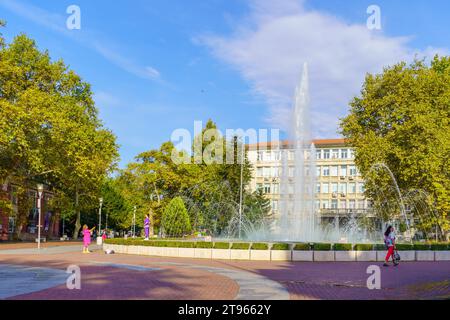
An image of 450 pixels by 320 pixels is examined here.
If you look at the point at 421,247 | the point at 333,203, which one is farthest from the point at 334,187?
the point at 421,247

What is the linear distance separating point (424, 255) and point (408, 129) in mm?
19930

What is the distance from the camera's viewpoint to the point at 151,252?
27469 millimetres

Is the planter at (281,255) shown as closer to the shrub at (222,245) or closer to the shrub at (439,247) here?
the shrub at (222,245)

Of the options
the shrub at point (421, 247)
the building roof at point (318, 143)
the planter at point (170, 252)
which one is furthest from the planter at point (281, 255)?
the building roof at point (318, 143)

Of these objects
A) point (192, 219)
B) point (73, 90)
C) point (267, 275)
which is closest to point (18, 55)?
point (73, 90)

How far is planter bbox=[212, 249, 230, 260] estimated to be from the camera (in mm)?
24594

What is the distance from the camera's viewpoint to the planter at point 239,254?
79.2 feet

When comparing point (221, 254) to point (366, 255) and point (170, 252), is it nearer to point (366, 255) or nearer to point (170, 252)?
point (170, 252)

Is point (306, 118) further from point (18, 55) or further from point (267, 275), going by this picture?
point (18, 55)

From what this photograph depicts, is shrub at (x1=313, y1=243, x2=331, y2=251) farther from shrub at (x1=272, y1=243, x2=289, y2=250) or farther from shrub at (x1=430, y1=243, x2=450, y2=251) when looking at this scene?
shrub at (x1=430, y1=243, x2=450, y2=251)

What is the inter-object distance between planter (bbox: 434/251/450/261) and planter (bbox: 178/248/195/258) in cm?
1239

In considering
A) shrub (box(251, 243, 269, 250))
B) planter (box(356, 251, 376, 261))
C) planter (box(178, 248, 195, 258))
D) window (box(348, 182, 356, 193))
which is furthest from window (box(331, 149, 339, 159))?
shrub (box(251, 243, 269, 250))

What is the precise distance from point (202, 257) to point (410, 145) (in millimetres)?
25842

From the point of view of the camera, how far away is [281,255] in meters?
23.7
